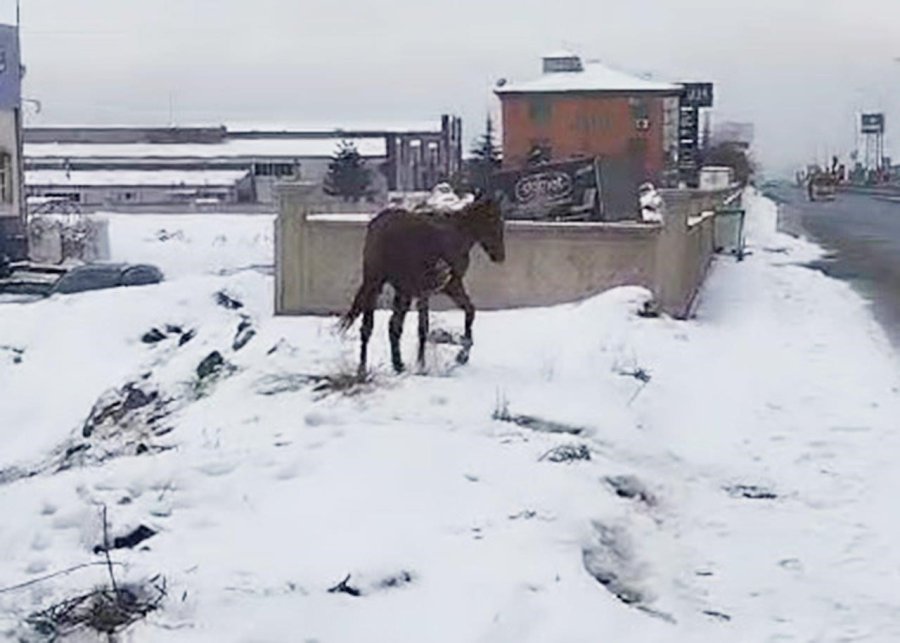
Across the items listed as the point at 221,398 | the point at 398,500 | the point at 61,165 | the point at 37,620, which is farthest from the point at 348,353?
the point at 61,165

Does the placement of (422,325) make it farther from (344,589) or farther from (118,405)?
(344,589)

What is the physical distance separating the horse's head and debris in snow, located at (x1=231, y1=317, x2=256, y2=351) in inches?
167

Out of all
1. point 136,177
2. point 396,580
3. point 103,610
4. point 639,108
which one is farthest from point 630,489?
point 136,177

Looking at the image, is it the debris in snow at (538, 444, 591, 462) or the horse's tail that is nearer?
the debris in snow at (538, 444, 591, 462)

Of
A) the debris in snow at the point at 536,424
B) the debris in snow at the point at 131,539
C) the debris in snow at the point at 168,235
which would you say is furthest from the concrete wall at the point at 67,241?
the debris in snow at the point at 131,539

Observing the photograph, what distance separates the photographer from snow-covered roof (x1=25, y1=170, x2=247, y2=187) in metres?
87.2

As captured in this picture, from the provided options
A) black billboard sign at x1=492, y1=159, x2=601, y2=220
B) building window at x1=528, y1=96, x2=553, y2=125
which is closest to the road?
black billboard sign at x1=492, y1=159, x2=601, y2=220

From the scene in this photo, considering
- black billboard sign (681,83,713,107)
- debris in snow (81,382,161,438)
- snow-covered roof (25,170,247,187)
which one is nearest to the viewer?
debris in snow (81,382,161,438)

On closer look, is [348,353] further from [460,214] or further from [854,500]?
[854,500]

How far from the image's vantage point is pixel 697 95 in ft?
231

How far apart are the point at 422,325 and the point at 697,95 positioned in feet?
191

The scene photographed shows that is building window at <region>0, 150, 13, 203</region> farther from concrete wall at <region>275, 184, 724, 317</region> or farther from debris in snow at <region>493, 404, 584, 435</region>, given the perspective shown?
debris in snow at <region>493, 404, 584, 435</region>

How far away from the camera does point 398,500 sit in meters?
9.56

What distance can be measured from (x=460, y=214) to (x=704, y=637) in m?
7.01
